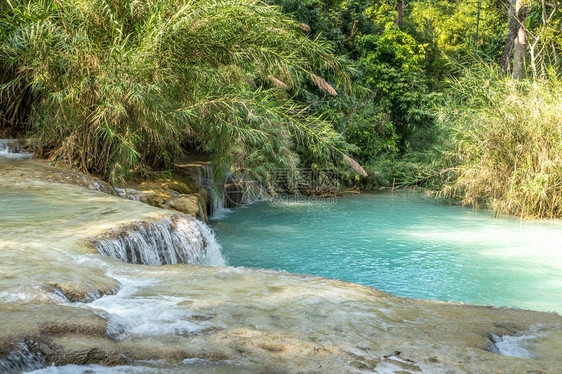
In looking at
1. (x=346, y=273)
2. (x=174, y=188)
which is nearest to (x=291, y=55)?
(x=174, y=188)

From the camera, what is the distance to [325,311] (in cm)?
286

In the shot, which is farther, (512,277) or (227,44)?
(227,44)

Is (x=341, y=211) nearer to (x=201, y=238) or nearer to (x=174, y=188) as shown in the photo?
(x=174, y=188)

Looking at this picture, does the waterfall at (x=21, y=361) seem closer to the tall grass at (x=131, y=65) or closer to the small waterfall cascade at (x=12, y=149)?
the tall grass at (x=131, y=65)

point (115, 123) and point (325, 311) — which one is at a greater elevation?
point (115, 123)

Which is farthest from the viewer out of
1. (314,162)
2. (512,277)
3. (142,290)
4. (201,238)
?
(314,162)

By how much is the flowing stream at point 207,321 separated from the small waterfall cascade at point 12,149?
146 inches

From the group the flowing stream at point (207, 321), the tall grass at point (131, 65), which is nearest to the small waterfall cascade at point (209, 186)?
the tall grass at point (131, 65)

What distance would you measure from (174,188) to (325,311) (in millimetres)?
5606

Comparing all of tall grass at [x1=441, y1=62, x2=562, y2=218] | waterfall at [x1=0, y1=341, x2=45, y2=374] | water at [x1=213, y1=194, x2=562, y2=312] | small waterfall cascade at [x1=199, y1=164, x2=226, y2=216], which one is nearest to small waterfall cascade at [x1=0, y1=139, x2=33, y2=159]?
small waterfall cascade at [x1=199, y1=164, x2=226, y2=216]

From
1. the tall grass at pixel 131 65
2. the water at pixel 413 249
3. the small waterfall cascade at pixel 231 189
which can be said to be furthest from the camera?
the small waterfall cascade at pixel 231 189

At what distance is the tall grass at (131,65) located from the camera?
20.8 feet

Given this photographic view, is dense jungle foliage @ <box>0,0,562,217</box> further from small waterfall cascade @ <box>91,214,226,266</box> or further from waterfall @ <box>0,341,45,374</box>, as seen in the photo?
waterfall @ <box>0,341,45,374</box>

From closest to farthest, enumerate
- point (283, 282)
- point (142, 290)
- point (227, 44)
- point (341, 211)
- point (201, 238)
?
point (142, 290), point (283, 282), point (201, 238), point (227, 44), point (341, 211)
